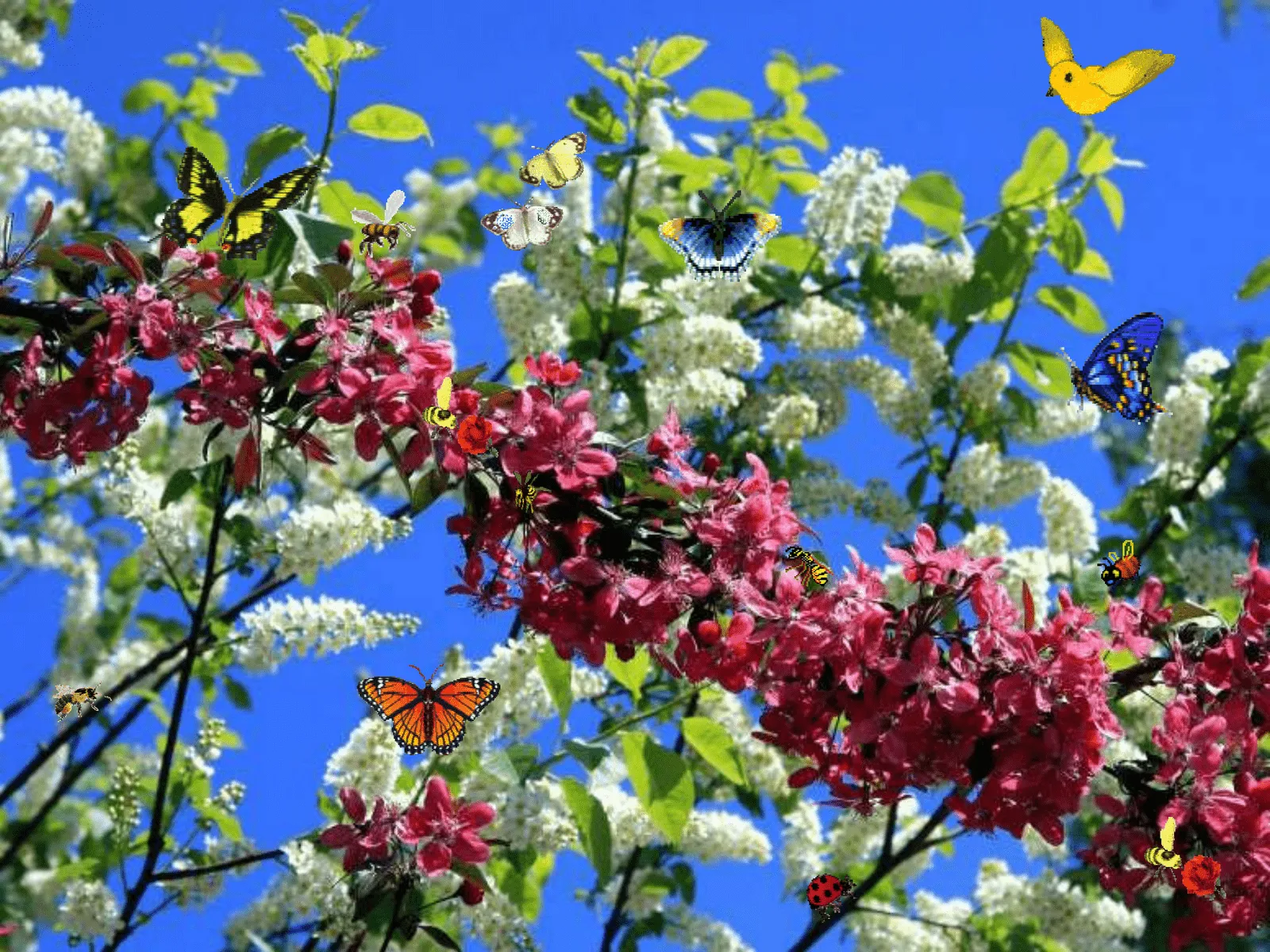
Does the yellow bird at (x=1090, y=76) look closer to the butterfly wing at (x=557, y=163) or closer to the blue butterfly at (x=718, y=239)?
the blue butterfly at (x=718, y=239)

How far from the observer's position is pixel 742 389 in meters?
4.39

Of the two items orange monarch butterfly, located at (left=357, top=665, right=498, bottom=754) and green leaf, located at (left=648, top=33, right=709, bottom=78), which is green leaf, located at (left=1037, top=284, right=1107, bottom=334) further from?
orange monarch butterfly, located at (left=357, top=665, right=498, bottom=754)

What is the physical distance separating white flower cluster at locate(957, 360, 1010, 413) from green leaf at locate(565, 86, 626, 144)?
134 cm

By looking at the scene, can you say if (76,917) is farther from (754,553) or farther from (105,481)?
(754,553)

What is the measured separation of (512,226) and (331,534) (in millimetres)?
916

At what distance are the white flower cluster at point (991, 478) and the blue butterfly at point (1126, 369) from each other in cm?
87

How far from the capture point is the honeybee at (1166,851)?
224 centimetres

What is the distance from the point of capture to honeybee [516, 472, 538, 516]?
222 cm

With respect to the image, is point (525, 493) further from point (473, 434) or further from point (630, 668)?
point (630, 668)

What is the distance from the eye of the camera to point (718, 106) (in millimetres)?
4484

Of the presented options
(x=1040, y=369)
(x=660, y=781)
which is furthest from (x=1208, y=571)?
(x=660, y=781)

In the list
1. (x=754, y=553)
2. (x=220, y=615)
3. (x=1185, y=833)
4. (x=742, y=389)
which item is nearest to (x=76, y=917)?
(x=220, y=615)

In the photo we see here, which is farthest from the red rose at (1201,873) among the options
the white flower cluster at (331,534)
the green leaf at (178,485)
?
the green leaf at (178,485)

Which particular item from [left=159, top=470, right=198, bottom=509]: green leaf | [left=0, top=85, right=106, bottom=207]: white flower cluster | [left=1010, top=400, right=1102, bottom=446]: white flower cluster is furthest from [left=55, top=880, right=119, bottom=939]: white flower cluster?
[left=0, top=85, right=106, bottom=207]: white flower cluster
